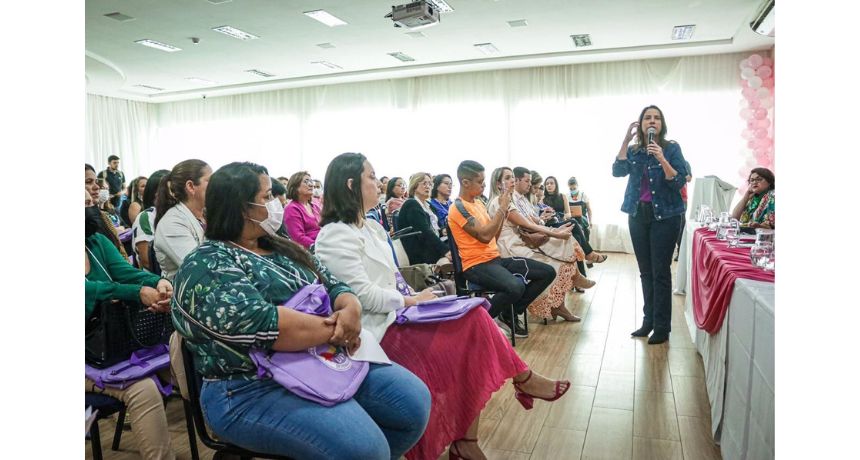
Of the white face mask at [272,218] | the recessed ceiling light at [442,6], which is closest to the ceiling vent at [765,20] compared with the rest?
the recessed ceiling light at [442,6]

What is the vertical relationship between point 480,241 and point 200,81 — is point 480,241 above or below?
below

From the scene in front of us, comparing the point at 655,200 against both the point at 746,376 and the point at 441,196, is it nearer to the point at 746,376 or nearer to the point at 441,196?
the point at 746,376

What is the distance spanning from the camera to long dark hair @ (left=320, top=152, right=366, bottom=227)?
89.7 inches

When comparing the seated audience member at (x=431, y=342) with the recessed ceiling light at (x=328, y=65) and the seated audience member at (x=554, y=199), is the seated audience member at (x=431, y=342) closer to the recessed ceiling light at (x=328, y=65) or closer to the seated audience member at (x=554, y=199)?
the seated audience member at (x=554, y=199)

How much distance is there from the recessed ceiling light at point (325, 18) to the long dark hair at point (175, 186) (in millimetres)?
4621

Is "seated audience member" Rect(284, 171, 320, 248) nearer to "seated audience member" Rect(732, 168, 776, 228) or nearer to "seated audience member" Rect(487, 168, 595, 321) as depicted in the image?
"seated audience member" Rect(487, 168, 595, 321)

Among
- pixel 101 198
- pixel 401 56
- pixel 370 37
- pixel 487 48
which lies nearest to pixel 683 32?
pixel 487 48

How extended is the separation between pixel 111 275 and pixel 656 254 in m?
2.97

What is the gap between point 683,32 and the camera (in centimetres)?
823

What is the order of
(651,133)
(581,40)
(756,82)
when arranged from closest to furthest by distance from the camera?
(651,133)
(581,40)
(756,82)

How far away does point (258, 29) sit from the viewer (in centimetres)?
753

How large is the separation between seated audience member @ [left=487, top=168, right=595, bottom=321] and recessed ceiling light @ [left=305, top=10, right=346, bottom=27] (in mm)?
3470

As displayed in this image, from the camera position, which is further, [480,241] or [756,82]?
[756,82]
